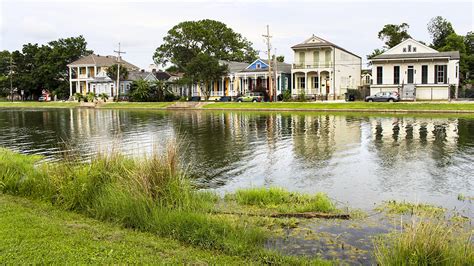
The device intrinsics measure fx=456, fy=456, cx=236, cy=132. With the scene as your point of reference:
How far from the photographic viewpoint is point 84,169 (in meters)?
10.3

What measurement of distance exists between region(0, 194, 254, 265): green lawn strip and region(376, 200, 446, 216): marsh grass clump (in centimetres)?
478

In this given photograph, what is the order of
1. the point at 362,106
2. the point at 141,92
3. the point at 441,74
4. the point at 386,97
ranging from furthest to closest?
1. the point at 141,92
2. the point at 441,74
3. the point at 386,97
4. the point at 362,106

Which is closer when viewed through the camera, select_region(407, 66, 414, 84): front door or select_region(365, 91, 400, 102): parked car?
select_region(365, 91, 400, 102): parked car

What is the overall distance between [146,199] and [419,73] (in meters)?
55.4

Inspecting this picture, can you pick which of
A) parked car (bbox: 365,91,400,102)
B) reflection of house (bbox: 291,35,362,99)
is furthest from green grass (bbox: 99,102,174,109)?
parked car (bbox: 365,91,400,102)

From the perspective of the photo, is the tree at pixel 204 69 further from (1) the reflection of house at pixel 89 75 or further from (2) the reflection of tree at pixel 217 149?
(2) the reflection of tree at pixel 217 149

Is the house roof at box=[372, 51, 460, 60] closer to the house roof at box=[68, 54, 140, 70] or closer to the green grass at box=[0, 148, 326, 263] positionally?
the green grass at box=[0, 148, 326, 263]

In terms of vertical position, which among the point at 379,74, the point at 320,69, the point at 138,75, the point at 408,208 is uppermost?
the point at 138,75

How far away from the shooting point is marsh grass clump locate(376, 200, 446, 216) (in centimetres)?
997

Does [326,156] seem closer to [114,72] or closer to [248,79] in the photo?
[248,79]

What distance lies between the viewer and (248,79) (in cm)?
7538

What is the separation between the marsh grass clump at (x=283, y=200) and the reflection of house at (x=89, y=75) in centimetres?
8089

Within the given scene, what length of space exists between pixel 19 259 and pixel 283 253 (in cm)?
396

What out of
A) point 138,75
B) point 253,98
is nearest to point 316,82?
point 253,98
